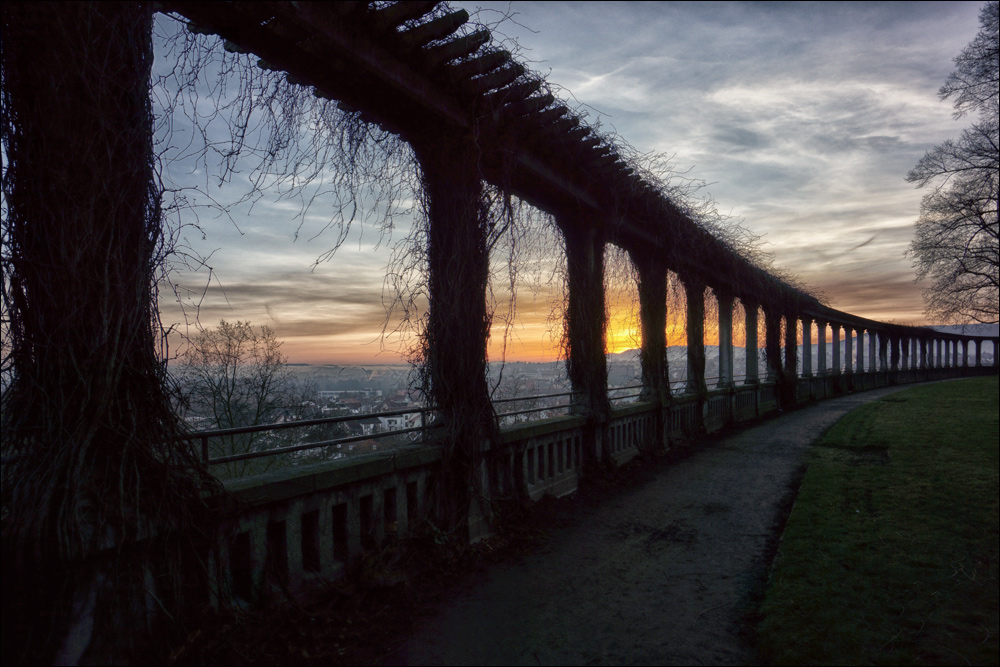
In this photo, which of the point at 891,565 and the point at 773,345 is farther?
the point at 773,345

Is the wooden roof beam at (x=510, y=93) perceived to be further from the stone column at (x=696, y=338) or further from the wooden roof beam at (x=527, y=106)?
the stone column at (x=696, y=338)

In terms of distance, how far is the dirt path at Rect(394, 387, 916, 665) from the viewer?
10.8ft

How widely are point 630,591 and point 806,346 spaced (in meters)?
23.6

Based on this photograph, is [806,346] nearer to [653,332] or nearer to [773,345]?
[773,345]

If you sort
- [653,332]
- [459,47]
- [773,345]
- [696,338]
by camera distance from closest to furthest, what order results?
[459,47] < [653,332] < [696,338] < [773,345]

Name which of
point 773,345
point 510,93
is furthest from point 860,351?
point 510,93

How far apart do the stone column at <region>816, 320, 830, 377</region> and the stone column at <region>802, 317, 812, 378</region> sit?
134cm

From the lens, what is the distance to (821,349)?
27422 mm

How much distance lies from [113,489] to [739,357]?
1958 centimetres

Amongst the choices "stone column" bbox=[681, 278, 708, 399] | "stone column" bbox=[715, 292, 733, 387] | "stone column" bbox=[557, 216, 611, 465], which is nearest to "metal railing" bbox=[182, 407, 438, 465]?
Result: "stone column" bbox=[557, 216, 611, 465]

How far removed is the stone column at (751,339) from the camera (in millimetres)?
17755

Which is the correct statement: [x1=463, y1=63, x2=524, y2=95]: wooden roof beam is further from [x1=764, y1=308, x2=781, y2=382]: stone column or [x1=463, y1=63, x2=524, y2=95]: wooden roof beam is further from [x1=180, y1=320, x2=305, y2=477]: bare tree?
[x1=764, y1=308, x2=781, y2=382]: stone column

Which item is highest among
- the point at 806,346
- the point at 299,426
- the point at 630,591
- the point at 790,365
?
the point at 806,346

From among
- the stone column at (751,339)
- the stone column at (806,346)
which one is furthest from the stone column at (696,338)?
the stone column at (806,346)
